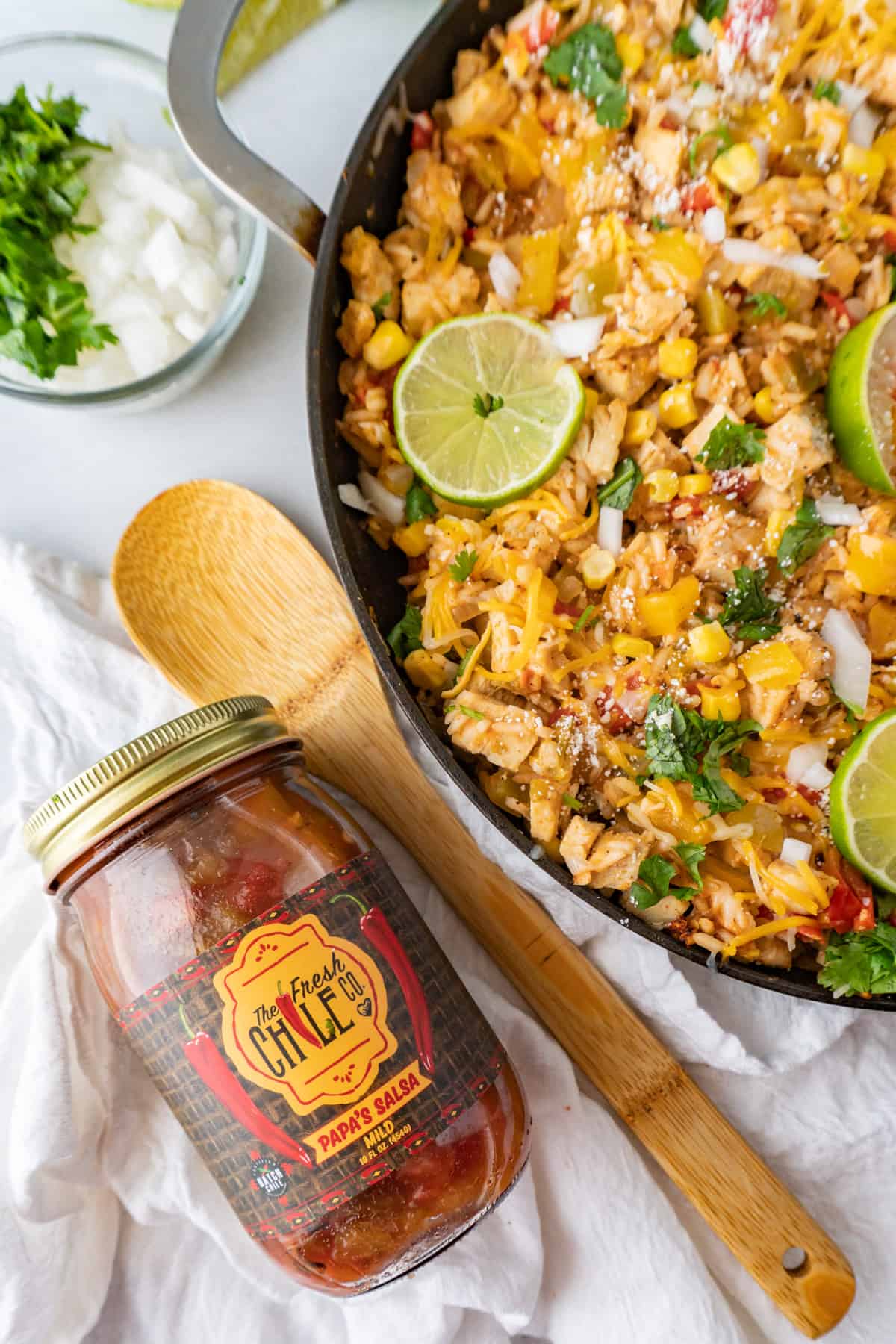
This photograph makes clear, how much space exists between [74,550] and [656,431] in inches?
50.6

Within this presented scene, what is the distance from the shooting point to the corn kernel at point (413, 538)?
1.85 metres

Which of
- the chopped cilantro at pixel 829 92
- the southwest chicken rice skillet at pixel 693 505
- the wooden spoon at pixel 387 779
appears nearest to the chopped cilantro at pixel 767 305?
the southwest chicken rice skillet at pixel 693 505

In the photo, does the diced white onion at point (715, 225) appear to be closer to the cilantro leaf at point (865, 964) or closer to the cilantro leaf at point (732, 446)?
the cilantro leaf at point (732, 446)

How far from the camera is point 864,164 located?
5.55 ft

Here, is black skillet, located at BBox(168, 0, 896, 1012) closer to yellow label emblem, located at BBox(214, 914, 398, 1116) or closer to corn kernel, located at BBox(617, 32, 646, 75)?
corn kernel, located at BBox(617, 32, 646, 75)

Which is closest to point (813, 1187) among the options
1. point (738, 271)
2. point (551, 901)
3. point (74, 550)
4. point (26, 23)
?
point (551, 901)

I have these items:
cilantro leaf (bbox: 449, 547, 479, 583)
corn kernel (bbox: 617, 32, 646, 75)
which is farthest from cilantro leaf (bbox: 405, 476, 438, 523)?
corn kernel (bbox: 617, 32, 646, 75)

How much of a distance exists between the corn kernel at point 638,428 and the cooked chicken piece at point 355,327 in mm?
485

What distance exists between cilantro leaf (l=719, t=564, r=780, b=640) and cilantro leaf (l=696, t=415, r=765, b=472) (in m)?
0.17

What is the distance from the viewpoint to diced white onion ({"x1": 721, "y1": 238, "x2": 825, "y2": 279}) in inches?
66.4

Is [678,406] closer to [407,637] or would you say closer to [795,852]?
[407,637]

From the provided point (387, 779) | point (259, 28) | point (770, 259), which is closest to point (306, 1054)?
point (387, 779)

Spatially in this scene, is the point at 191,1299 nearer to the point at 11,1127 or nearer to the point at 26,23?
the point at 11,1127

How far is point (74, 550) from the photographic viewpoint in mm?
2246
